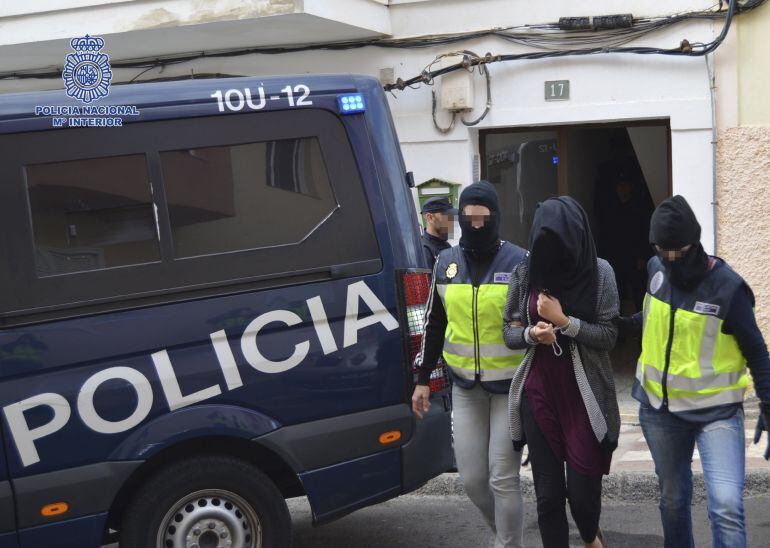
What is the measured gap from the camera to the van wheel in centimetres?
452

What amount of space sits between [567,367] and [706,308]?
59cm

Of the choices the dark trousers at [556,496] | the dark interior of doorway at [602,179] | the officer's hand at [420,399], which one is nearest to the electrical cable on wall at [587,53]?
the dark interior of doorway at [602,179]

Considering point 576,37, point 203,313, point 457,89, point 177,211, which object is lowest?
point 203,313

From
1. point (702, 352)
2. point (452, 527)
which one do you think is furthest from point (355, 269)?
point (452, 527)

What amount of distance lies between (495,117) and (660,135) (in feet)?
4.55

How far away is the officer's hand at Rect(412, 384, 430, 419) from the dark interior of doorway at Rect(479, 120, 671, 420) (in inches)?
→ 160

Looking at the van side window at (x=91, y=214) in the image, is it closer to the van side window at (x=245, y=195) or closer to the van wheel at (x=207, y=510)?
the van side window at (x=245, y=195)

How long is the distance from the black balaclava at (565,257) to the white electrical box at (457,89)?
486cm

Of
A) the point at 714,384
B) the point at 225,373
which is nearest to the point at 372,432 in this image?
the point at 225,373

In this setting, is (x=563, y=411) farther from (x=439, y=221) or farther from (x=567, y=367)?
(x=439, y=221)

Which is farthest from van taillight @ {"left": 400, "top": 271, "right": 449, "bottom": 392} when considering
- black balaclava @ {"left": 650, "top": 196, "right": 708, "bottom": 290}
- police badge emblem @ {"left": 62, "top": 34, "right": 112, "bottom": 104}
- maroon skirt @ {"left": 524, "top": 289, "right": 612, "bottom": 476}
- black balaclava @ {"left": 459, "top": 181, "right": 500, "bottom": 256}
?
police badge emblem @ {"left": 62, "top": 34, "right": 112, "bottom": 104}

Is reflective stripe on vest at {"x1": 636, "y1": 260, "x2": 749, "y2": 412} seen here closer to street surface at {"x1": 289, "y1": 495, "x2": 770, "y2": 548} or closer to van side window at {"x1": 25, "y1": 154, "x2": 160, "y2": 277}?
street surface at {"x1": 289, "y1": 495, "x2": 770, "y2": 548}

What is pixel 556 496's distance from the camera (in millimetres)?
4406

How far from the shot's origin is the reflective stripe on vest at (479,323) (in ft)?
15.5
